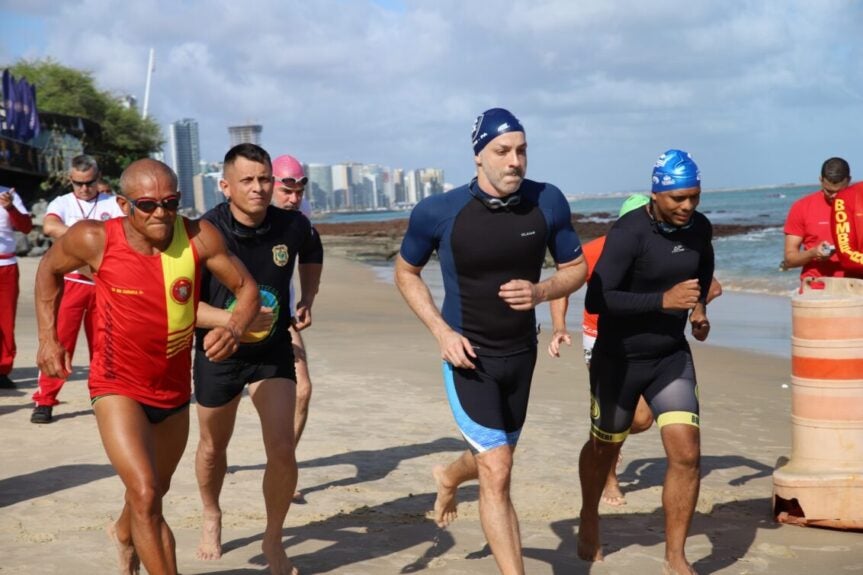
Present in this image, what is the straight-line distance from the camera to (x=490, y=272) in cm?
527

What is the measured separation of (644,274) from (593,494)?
49.8 inches

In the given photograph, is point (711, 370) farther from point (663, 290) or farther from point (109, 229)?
point (109, 229)

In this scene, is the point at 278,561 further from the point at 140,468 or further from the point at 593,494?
the point at 593,494

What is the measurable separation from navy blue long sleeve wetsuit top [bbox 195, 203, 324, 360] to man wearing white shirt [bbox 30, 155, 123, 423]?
402 cm

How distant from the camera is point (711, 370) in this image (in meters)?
14.2

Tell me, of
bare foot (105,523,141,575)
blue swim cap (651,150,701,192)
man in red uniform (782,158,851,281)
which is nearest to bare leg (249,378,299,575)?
bare foot (105,523,141,575)

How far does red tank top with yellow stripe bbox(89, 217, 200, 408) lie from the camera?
16.1ft

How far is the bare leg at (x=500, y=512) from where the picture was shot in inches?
193

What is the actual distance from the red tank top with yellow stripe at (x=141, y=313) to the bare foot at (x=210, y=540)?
1.37 m

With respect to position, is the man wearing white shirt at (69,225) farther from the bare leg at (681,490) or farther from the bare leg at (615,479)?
the bare leg at (681,490)

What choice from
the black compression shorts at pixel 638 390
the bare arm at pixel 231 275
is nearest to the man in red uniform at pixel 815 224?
the black compression shorts at pixel 638 390

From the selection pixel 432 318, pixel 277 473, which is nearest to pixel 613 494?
pixel 277 473

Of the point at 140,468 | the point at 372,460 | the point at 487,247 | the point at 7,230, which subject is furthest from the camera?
the point at 7,230

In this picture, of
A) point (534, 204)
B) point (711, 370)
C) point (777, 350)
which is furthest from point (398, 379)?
point (534, 204)
